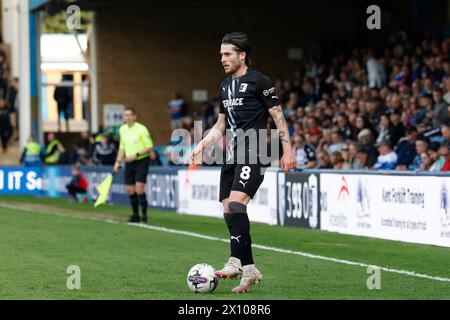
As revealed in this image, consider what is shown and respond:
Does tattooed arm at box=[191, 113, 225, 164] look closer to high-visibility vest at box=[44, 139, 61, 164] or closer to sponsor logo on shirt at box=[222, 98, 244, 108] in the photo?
sponsor logo on shirt at box=[222, 98, 244, 108]

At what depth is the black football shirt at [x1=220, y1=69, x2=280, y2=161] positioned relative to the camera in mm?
10602

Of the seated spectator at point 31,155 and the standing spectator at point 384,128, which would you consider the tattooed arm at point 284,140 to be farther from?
the seated spectator at point 31,155

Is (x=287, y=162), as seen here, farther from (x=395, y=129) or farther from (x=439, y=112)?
(x=395, y=129)

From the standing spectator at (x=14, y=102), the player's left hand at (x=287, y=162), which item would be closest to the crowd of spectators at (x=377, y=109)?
the player's left hand at (x=287, y=162)

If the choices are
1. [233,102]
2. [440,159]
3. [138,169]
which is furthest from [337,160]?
[233,102]

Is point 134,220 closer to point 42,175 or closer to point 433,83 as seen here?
point 433,83

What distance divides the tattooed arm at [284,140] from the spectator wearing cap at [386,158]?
1107cm

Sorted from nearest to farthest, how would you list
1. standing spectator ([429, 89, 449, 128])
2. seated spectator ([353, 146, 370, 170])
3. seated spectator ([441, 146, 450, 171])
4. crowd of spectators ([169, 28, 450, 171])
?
seated spectator ([441, 146, 450, 171])
crowd of spectators ([169, 28, 450, 171])
seated spectator ([353, 146, 370, 170])
standing spectator ([429, 89, 449, 128])

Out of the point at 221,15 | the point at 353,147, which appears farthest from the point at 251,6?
the point at 353,147

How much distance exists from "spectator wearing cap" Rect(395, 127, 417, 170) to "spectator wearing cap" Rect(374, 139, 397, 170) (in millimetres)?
113

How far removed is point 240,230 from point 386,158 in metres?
11.4

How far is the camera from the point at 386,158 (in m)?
21.6

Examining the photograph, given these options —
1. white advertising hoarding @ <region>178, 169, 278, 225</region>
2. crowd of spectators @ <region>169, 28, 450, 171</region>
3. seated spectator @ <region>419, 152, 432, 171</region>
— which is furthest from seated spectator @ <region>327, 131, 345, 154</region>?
seated spectator @ <region>419, 152, 432, 171</region>

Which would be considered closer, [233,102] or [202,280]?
[202,280]
